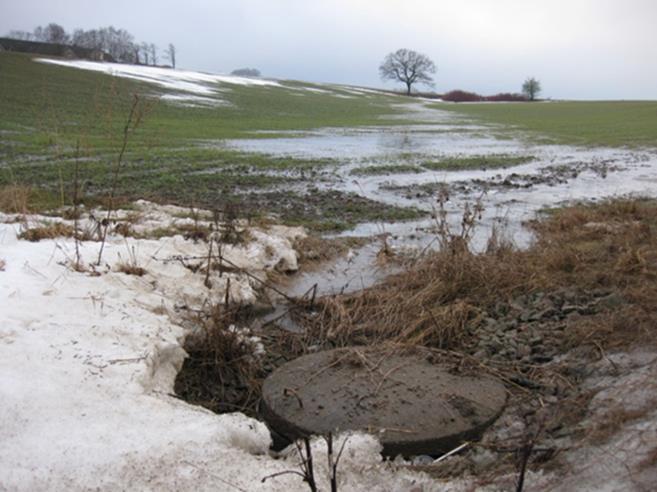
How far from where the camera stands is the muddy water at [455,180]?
8.19 metres

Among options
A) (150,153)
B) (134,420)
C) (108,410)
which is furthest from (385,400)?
(150,153)

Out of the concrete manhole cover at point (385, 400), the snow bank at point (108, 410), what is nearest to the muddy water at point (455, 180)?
the concrete manhole cover at point (385, 400)

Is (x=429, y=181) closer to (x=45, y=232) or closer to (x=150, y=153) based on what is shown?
(x=150, y=153)

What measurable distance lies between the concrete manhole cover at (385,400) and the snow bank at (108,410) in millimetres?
294

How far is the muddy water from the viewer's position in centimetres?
819

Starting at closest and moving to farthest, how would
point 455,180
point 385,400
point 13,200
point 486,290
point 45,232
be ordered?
point 385,400
point 486,290
point 45,232
point 13,200
point 455,180

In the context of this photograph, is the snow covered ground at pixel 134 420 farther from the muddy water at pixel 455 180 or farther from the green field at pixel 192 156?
the muddy water at pixel 455 180

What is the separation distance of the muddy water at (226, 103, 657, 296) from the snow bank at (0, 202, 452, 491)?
233 centimetres

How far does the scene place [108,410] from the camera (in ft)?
11.7

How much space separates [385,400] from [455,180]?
10418 mm

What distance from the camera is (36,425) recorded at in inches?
131

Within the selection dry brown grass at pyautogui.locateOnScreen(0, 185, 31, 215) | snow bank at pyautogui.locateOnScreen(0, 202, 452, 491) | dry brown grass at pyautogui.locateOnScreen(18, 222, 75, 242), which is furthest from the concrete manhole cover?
dry brown grass at pyautogui.locateOnScreen(0, 185, 31, 215)

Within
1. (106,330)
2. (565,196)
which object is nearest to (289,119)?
(565,196)

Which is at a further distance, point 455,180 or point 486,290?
point 455,180
